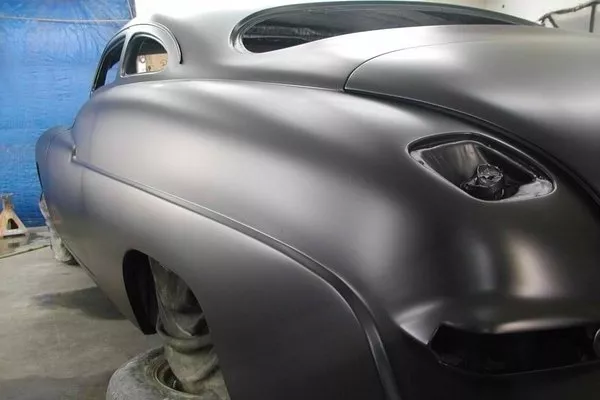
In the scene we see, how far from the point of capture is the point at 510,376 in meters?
0.84

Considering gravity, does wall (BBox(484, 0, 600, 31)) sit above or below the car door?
above

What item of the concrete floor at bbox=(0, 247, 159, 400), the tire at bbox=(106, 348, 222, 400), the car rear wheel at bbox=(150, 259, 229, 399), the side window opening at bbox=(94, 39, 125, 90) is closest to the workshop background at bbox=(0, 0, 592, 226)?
the concrete floor at bbox=(0, 247, 159, 400)

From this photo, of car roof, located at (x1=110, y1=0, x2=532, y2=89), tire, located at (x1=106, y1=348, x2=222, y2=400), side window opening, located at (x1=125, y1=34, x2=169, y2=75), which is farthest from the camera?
side window opening, located at (x1=125, y1=34, x2=169, y2=75)

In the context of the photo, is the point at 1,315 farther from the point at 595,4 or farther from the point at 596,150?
the point at 595,4

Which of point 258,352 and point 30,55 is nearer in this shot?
point 258,352

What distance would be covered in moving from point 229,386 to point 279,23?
3.78 feet

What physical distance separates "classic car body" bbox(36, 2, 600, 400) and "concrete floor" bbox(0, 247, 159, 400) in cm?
120

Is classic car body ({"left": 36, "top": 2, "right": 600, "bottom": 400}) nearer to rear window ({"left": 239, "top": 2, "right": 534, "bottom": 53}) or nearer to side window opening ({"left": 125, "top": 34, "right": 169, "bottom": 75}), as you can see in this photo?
rear window ({"left": 239, "top": 2, "right": 534, "bottom": 53})

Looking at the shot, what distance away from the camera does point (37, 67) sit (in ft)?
18.7

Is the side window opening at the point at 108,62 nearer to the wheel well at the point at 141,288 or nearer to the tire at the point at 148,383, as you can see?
the wheel well at the point at 141,288

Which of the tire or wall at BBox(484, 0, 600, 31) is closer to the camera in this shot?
the tire

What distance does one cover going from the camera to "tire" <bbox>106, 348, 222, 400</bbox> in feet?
5.41

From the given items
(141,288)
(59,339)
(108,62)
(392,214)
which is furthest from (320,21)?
(59,339)

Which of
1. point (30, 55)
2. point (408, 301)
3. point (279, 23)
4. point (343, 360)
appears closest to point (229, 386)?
point (343, 360)
